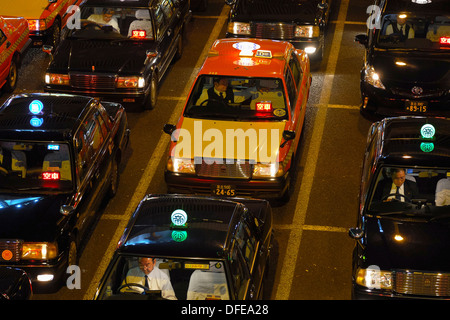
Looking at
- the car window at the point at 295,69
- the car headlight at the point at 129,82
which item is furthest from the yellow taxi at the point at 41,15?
the car window at the point at 295,69

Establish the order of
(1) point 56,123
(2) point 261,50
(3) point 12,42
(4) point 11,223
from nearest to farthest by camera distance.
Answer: (4) point 11,223 < (1) point 56,123 < (2) point 261,50 < (3) point 12,42

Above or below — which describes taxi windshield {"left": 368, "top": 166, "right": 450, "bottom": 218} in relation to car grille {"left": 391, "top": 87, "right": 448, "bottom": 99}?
above

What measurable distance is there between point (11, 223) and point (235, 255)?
2962mm

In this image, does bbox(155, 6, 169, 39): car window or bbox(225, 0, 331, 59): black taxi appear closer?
bbox(155, 6, 169, 39): car window

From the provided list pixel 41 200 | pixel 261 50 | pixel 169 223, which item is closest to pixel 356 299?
pixel 169 223

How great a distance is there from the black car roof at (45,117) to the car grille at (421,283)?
4349mm

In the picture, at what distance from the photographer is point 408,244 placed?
9.40 meters

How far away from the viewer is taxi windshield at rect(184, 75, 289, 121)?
492 inches

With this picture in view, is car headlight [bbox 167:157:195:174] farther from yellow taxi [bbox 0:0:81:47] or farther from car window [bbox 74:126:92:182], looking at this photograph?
yellow taxi [bbox 0:0:81:47]

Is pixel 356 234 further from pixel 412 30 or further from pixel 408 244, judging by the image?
pixel 412 30

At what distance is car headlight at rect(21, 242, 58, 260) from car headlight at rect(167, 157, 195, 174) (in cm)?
239

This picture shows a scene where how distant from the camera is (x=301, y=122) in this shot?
13367 millimetres

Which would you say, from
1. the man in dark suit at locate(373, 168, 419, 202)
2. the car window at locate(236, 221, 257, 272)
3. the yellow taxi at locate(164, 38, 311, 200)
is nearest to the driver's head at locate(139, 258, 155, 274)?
the car window at locate(236, 221, 257, 272)

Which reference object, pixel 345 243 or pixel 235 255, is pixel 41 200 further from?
pixel 345 243
